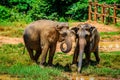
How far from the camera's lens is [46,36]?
1308cm

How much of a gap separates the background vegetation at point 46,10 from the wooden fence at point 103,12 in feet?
3.10

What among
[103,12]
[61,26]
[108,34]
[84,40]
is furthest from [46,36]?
[103,12]

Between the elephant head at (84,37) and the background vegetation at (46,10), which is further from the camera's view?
the background vegetation at (46,10)

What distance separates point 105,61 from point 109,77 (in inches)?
92.0

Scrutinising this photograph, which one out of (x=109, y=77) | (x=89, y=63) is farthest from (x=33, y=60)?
(x=109, y=77)

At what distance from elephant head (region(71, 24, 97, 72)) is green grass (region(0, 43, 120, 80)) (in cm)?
50

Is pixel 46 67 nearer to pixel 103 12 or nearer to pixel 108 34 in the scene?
pixel 108 34

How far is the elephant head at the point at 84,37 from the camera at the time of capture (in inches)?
518

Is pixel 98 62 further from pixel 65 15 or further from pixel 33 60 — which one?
pixel 65 15

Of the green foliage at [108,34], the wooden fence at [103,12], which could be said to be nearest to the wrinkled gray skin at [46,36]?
the green foliage at [108,34]

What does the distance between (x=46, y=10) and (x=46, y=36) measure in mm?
18629

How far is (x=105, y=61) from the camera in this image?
14836 millimetres

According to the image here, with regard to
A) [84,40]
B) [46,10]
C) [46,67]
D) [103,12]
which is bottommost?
[46,10]

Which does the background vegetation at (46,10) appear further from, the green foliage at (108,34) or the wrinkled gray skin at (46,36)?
the wrinkled gray skin at (46,36)
